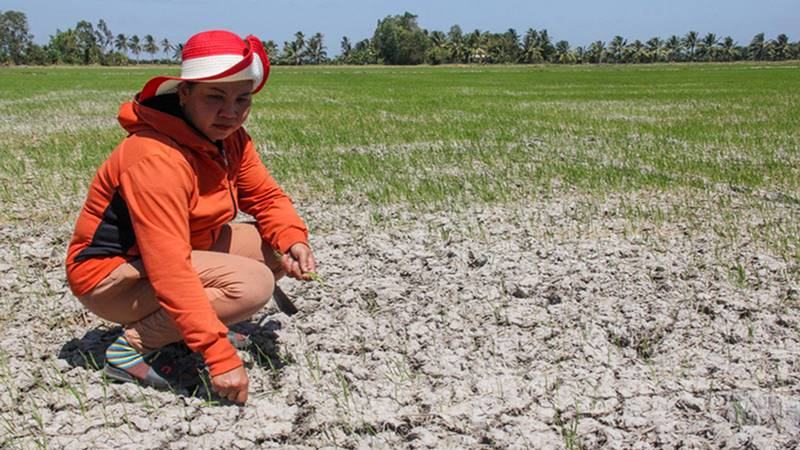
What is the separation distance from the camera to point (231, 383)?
2.62 m

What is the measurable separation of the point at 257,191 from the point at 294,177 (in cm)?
418

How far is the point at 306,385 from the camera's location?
120 inches

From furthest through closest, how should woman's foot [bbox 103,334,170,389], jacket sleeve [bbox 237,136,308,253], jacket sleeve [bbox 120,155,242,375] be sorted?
1. jacket sleeve [bbox 237,136,308,253]
2. woman's foot [bbox 103,334,170,389]
3. jacket sleeve [bbox 120,155,242,375]

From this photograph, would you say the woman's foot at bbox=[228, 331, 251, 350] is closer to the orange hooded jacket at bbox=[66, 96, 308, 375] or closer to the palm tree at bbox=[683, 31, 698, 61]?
the orange hooded jacket at bbox=[66, 96, 308, 375]

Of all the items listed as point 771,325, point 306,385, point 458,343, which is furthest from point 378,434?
point 771,325

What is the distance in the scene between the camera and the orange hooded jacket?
8.49 ft

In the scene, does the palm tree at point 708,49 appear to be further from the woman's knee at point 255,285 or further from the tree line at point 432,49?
the woman's knee at point 255,285

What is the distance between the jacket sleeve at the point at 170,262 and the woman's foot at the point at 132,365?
49 cm

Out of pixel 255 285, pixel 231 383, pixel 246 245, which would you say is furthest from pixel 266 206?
pixel 231 383

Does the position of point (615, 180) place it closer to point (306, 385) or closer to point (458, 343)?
point (458, 343)

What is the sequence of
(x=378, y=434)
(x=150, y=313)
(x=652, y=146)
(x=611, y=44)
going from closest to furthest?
(x=378, y=434) → (x=150, y=313) → (x=652, y=146) → (x=611, y=44)

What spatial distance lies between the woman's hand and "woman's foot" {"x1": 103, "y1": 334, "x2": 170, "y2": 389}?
0.66 meters

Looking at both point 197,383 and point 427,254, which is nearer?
point 197,383

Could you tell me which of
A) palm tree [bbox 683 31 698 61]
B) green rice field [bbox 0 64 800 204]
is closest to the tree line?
palm tree [bbox 683 31 698 61]
